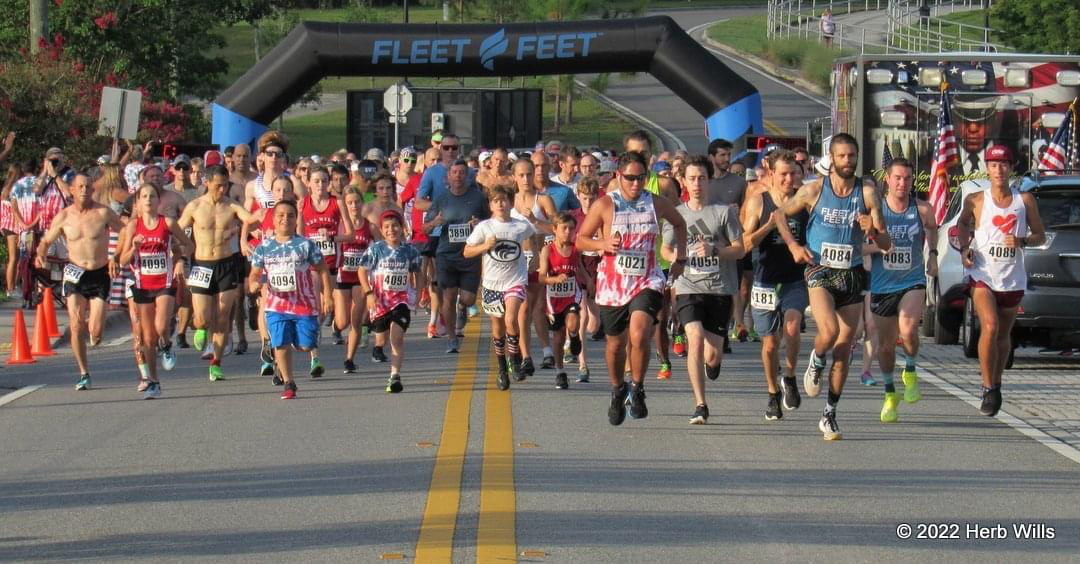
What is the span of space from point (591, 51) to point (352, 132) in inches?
450

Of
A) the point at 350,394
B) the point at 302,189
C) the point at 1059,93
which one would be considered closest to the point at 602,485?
the point at 350,394

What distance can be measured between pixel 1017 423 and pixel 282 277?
5.60 m

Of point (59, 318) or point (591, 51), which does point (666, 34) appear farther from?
point (59, 318)

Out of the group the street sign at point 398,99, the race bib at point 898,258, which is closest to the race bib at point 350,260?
the race bib at point 898,258

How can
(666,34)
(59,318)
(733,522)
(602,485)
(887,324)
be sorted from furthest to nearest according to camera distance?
(666,34) < (59,318) < (887,324) < (602,485) < (733,522)

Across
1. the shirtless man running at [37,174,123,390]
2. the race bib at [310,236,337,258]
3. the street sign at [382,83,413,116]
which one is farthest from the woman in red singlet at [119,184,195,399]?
the street sign at [382,83,413,116]

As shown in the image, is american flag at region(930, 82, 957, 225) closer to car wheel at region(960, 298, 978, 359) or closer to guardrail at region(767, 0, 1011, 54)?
car wheel at region(960, 298, 978, 359)

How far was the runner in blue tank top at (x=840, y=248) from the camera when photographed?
11.2 m

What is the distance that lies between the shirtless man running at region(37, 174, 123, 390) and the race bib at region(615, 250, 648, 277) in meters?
4.97

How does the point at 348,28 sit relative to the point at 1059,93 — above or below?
above

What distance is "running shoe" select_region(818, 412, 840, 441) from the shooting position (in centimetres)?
1091

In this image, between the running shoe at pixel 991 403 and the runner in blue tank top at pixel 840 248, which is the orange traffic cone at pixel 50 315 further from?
the running shoe at pixel 991 403

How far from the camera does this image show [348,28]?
1163 inches

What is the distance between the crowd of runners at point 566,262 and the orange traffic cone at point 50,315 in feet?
3.07
